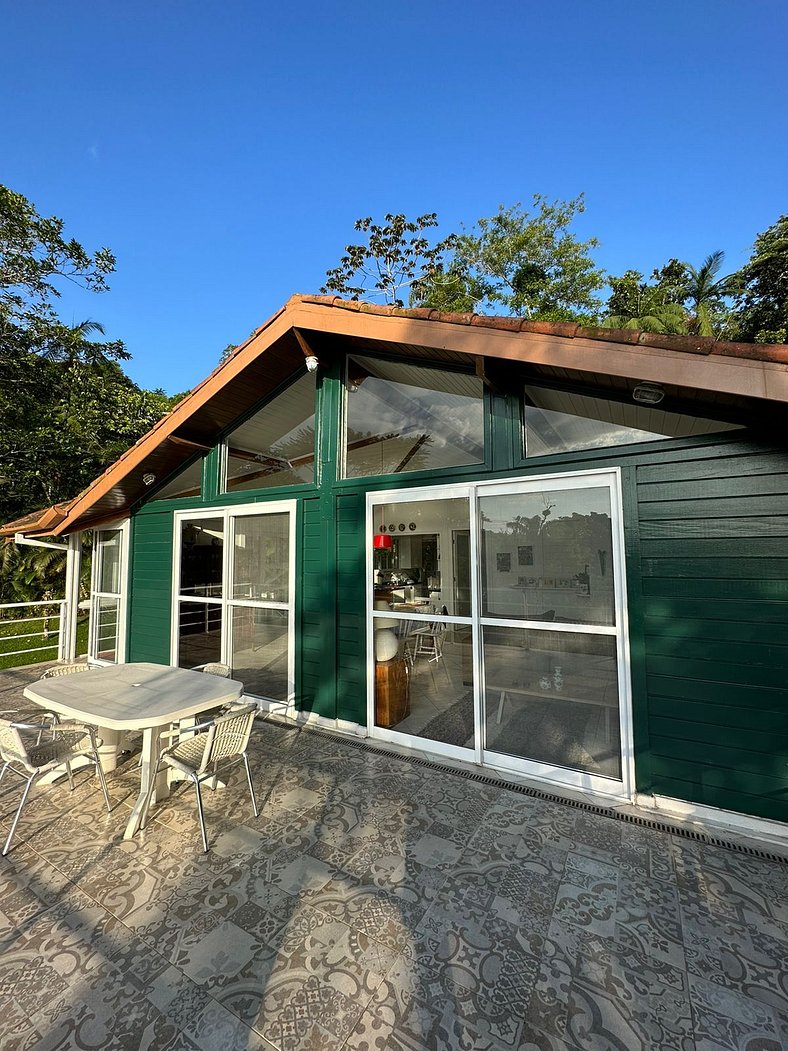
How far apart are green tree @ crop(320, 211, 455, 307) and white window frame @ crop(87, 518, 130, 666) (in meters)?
13.6

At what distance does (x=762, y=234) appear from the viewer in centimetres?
1728

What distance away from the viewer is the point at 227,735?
2736 mm

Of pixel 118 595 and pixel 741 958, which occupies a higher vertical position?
pixel 118 595

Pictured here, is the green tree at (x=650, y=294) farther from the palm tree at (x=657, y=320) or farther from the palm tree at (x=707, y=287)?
the palm tree at (x=707, y=287)

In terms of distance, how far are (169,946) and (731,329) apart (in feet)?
76.4

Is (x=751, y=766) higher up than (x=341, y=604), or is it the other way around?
(x=341, y=604)

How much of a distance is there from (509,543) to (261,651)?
305 centimetres

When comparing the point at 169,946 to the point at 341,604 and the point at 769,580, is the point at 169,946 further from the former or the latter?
the point at 769,580

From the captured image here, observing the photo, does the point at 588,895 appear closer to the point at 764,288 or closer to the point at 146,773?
the point at 146,773

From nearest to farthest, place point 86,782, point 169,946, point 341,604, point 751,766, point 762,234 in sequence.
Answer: point 169,946, point 751,766, point 86,782, point 341,604, point 762,234

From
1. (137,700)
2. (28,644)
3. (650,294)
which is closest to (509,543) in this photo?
(137,700)

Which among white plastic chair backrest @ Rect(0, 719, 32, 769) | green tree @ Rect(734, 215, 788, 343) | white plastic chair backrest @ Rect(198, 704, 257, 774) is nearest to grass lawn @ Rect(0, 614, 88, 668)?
white plastic chair backrest @ Rect(0, 719, 32, 769)

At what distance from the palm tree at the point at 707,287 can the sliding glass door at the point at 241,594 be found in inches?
730

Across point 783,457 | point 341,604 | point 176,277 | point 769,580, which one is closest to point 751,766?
point 769,580
